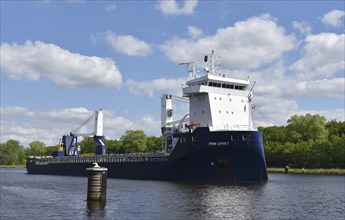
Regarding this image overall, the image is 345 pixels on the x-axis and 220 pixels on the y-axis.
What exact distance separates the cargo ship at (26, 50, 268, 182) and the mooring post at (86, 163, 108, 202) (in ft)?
Answer: 69.3

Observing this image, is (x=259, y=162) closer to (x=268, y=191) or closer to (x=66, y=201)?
(x=268, y=191)

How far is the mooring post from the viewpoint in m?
32.5

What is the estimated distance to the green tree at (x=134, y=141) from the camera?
143250mm

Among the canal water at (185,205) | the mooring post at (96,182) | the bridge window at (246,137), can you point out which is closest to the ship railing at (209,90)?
the bridge window at (246,137)

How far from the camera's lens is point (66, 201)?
35500mm

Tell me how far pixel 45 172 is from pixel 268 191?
65.3 meters

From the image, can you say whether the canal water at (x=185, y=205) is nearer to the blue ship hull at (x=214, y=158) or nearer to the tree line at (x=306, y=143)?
the blue ship hull at (x=214, y=158)

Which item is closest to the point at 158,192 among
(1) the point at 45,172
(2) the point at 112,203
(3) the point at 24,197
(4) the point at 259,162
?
(2) the point at 112,203

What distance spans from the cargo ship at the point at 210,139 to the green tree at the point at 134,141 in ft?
244

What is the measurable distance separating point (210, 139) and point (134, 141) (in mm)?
94131

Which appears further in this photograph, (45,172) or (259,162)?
(45,172)

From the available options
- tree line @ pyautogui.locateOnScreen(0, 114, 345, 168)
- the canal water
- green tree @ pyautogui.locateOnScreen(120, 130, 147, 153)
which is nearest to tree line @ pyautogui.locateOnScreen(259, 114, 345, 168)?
tree line @ pyautogui.locateOnScreen(0, 114, 345, 168)

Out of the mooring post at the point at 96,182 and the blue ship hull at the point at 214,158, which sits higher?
the blue ship hull at the point at 214,158

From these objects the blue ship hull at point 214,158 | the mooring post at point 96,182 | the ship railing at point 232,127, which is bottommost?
the mooring post at point 96,182
